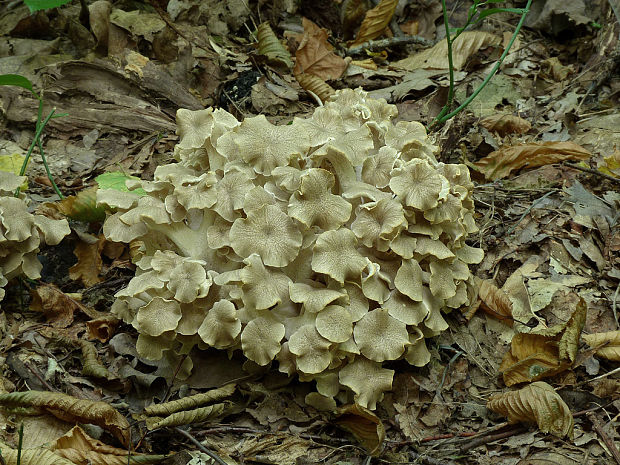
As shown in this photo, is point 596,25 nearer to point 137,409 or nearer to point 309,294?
point 309,294

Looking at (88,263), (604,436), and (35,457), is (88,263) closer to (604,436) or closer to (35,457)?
(35,457)

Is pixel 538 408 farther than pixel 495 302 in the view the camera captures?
No

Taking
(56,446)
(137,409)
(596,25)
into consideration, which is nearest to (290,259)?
(137,409)

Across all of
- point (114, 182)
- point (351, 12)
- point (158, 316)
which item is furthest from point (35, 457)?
point (351, 12)

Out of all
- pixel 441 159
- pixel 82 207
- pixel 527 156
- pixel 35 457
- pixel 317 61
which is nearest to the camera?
pixel 35 457

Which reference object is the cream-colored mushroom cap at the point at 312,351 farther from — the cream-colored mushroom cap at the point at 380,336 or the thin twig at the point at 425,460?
the thin twig at the point at 425,460

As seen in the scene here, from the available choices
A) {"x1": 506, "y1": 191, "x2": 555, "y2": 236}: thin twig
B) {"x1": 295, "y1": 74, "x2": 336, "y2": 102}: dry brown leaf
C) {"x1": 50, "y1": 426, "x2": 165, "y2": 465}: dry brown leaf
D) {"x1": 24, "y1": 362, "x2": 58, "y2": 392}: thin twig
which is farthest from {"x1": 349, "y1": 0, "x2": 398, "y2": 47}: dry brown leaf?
{"x1": 50, "y1": 426, "x2": 165, "y2": 465}: dry brown leaf
